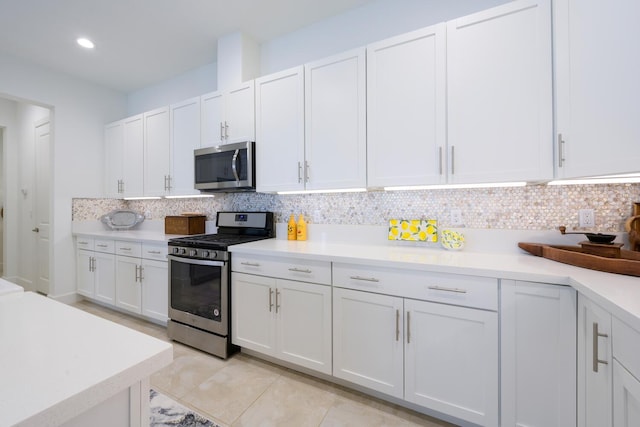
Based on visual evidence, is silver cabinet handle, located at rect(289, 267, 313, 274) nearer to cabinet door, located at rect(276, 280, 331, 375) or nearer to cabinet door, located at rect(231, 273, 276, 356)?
cabinet door, located at rect(276, 280, 331, 375)

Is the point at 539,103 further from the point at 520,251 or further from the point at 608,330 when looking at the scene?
the point at 608,330

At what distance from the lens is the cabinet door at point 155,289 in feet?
8.67

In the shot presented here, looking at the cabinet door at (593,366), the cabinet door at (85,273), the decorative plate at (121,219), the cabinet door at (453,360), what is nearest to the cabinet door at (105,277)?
the cabinet door at (85,273)

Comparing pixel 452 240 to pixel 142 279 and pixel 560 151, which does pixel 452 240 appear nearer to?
pixel 560 151

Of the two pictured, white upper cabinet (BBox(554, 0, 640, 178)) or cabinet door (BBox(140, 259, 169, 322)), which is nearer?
white upper cabinet (BBox(554, 0, 640, 178))

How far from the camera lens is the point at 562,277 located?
4.02 ft

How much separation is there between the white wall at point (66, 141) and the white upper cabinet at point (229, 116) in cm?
204

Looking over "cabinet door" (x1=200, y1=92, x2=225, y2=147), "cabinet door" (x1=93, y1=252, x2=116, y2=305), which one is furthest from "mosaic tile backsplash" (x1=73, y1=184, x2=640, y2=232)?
"cabinet door" (x1=93, y1=252, x2=116, y2=305)

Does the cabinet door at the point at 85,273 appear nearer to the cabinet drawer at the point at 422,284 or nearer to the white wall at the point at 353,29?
the white wall at the point at 353,29

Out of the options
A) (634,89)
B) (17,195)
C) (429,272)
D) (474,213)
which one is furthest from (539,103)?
(17,195)

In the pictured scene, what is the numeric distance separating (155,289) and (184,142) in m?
1.54

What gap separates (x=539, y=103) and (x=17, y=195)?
6289mm

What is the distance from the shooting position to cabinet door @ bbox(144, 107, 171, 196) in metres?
3.09

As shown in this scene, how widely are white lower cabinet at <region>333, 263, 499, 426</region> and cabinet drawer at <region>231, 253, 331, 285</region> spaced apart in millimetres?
109
